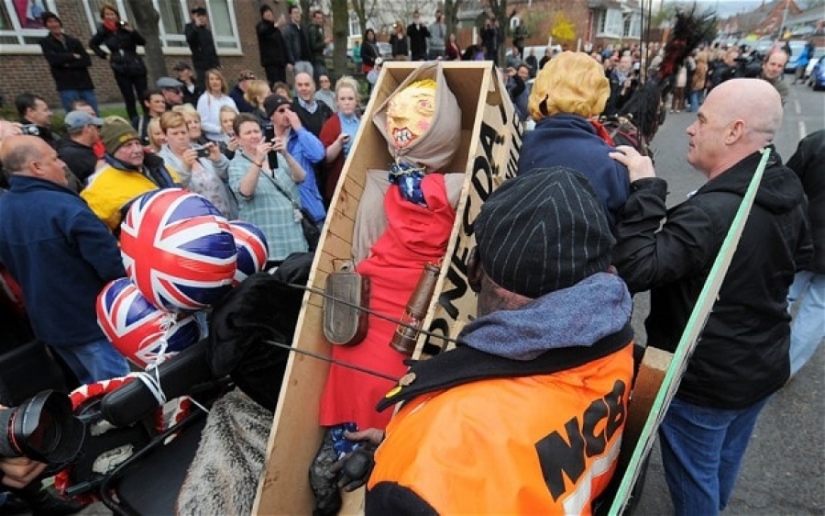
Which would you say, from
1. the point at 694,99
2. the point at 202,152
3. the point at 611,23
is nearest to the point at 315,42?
the point at 202,152

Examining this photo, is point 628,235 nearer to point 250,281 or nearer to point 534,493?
point 534,493

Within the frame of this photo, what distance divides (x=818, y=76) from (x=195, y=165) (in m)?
23.9

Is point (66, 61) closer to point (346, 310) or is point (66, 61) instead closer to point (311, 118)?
point (311, 118)

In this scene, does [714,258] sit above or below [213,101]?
below

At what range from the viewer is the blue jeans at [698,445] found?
174cm

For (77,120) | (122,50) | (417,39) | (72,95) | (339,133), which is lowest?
(339,133)

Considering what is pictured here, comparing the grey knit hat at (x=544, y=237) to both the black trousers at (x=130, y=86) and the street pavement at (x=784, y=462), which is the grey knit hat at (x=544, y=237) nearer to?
the street pavement at (x=784, y=462)

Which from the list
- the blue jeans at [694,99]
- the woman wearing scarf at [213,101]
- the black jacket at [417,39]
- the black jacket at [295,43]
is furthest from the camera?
the blue jeans at [694,99]

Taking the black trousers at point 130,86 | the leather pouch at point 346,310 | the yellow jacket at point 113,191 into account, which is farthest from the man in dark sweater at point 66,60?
the leather pouch at point 346,310

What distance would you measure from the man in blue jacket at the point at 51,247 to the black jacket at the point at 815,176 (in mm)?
3998

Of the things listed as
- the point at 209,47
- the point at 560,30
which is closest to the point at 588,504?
the point at 209,47

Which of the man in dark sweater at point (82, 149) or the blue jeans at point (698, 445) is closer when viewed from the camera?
the blue jeans at point (698, 445)

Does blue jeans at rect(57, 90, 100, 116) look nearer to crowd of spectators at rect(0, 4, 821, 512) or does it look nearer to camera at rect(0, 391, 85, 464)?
crowd of spectators at rect(0, 4, 821, 512)

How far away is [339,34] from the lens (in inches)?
478
